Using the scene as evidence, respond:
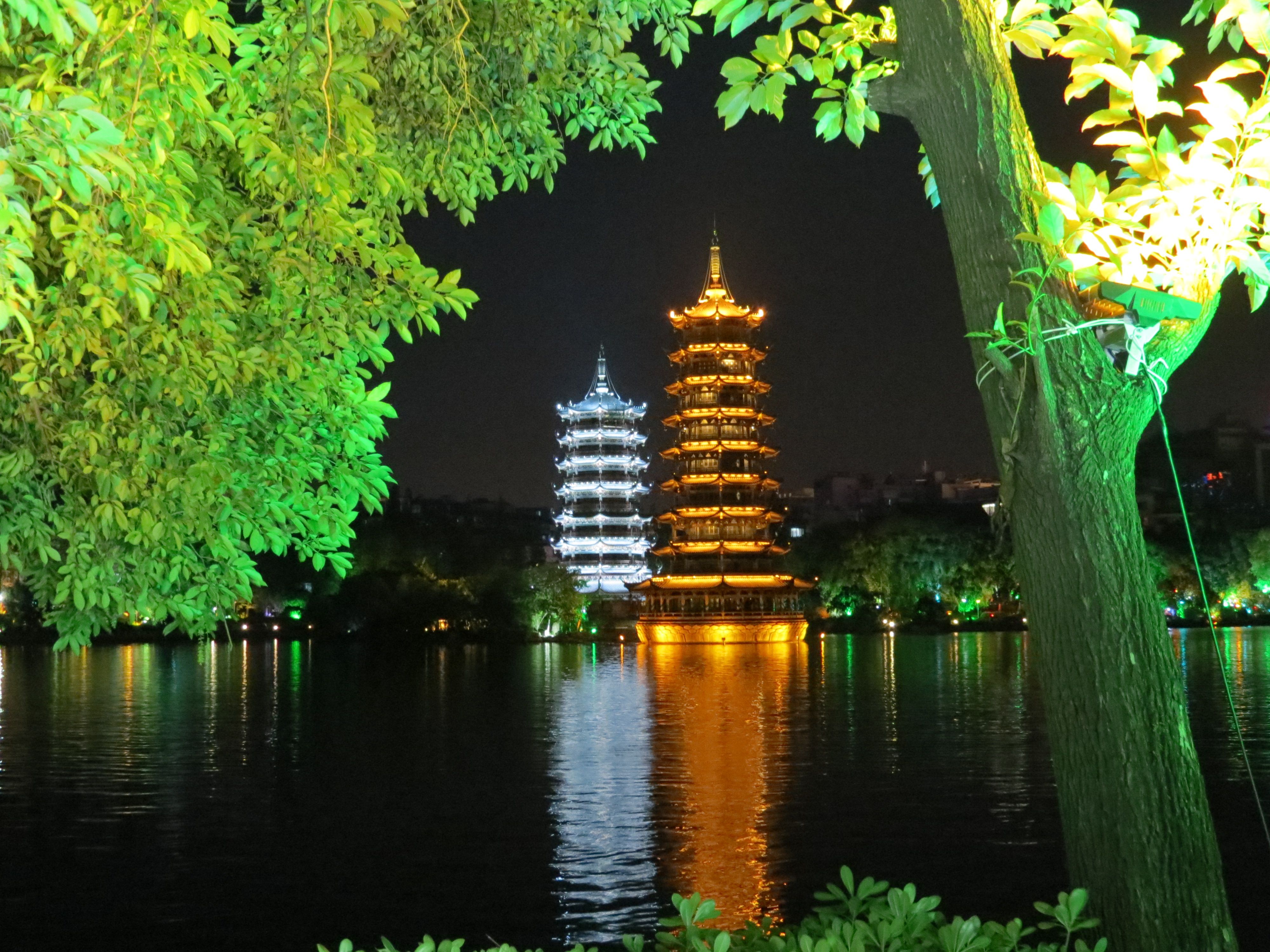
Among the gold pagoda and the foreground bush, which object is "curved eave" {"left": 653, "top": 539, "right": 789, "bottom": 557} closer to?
the gold pagoda

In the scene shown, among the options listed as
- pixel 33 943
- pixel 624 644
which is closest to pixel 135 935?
pixel 33 943

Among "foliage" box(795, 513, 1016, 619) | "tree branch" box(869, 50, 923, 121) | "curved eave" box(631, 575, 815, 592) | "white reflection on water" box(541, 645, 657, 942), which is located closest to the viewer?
"tree branch" box(869, 50, 923, 121)

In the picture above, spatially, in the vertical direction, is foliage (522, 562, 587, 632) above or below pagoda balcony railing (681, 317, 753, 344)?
below

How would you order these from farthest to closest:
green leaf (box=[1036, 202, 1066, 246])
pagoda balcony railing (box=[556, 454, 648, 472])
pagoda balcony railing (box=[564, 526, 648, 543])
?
pagoda balcony railing (box=[556, 454, 648, 472]) → pagoda balcony railing (box=[564, 526, 648, 543]) → green leaf (box=[1036, 202, 1066, 246])

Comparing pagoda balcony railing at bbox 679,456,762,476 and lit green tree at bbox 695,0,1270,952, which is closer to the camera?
lit green tree at bbox 695,0,1270,952

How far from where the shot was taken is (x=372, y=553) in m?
72.4

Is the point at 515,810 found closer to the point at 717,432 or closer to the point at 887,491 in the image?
the point at 717,432

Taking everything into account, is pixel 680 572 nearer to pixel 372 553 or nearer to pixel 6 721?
pixel 372 553

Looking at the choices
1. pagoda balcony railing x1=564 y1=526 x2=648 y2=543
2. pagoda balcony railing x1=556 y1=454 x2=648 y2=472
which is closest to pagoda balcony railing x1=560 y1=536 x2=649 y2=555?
pagoda balcony railing x1=564 y1=526 x2=648 y2=543

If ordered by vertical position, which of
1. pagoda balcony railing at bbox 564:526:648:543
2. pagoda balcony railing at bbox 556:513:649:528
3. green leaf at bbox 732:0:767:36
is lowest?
green leaf at bbox 732:0:767:36

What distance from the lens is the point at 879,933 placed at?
3.21 m

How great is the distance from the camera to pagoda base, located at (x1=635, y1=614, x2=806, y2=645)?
6234 cm

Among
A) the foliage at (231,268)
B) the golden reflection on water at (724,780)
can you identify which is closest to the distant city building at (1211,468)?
the golden reflection on water at (724,780)

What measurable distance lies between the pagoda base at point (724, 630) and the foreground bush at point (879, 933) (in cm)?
5889
